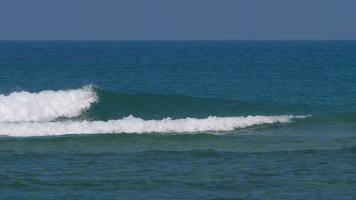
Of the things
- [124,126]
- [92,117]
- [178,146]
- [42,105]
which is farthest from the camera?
[42,105]

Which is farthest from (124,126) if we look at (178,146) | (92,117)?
(92,117)

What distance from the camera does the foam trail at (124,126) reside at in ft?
83.8

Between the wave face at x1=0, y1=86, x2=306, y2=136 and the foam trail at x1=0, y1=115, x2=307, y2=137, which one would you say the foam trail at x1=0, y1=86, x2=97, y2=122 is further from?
the foam trail at x1=0, y1=115, x2=307, y2=137

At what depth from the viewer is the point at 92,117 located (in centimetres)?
3098

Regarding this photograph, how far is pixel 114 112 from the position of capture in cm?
3228

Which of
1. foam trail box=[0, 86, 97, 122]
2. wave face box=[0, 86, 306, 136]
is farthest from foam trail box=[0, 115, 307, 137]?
foam trail box=[0, 86, 97, 122]

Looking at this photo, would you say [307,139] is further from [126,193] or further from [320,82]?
[320,82]

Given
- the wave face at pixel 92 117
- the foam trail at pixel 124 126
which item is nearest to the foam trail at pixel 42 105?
the wave face at pixel 92 117

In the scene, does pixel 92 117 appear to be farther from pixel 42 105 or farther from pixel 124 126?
pixel 124 126

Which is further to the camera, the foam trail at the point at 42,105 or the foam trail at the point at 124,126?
the foam trail at the point at 42,105

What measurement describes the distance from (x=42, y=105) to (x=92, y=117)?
5.88 ft

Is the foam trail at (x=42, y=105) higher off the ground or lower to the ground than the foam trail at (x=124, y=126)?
higher

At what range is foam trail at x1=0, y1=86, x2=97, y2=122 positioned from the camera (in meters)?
30.2

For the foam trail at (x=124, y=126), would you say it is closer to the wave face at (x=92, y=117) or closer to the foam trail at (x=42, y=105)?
the wave face at (x=92, y=117)
